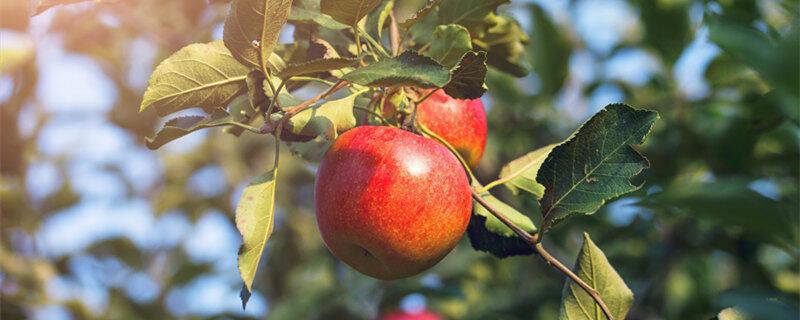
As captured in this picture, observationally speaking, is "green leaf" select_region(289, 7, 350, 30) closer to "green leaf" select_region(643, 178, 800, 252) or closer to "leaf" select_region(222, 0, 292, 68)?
"leaf" select_region(222, 0, 292, 68)

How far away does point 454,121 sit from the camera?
1.17 m

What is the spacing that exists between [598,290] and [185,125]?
0.56 m

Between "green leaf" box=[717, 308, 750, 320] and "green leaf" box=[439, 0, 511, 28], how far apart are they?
1.63 ft

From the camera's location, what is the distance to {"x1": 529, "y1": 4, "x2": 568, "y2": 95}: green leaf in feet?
7.23

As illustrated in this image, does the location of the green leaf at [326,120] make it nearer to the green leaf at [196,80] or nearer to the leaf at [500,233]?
the green leaf at [196,80]

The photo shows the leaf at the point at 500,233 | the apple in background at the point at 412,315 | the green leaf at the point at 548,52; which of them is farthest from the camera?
the apple in background at the point at 412,315

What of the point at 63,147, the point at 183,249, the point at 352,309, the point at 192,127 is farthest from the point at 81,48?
the point at 192,127

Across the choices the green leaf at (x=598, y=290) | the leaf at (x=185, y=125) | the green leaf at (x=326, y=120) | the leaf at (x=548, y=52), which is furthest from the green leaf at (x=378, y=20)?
the leaf at (x=548, y=52)

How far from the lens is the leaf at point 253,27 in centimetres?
89

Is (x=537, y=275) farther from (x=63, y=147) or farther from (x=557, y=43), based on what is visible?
(x=63, y=147)

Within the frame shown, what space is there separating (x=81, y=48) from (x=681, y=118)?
230 cm

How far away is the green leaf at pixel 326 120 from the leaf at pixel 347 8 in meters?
0.09

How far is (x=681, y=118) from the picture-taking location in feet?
7.42

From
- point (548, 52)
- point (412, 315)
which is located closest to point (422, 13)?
point (548, 52)
